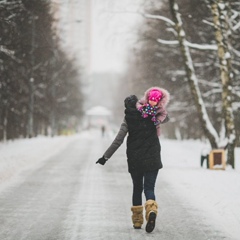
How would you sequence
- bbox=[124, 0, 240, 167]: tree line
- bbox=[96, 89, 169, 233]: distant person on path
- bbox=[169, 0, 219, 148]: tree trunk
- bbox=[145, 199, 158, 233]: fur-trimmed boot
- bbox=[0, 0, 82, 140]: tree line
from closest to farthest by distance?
1. bbox=[145, 199, 158, 233]: fur-trimmed boot
2. bbox=[96, 89, 169, 233]: distant person on path
3. bbox=[124, 0, 240, 167]: tree line
4. bbox=[0, 0, 82, 140]: tree line
5. bbox=[169, 0, 219, 148]: tree trunk

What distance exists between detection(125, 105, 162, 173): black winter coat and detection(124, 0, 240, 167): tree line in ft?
30.8

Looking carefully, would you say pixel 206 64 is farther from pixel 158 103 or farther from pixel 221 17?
pixel 158 103

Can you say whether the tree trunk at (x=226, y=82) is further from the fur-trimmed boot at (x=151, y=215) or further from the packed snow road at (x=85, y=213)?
the fur-trimmed boot at (x=151, y=215)

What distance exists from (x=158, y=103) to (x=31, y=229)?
2.32m

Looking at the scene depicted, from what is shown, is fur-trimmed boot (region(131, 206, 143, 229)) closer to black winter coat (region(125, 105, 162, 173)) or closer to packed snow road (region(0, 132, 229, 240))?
packed snow road (region(0, 132, 229, 240))

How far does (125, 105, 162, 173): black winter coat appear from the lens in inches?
240

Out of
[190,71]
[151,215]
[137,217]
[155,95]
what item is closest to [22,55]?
[190,71]

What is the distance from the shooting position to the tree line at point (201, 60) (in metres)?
15.2

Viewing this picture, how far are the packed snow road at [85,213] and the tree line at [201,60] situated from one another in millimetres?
4774

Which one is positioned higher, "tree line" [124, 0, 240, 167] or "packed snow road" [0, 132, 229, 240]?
"tree line" [124, 0, 240, 167]

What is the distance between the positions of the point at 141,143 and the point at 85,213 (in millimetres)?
1896

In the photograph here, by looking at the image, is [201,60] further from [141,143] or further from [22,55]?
[141,143]

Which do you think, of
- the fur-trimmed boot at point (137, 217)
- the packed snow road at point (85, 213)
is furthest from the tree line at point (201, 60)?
the fur-trimmed boot at point (137, 217)

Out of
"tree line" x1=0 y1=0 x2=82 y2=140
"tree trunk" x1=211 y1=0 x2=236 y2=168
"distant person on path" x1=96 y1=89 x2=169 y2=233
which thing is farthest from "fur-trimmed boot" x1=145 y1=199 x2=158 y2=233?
"tree trunk" x1=211 y1=0 x2=236 y2=168
